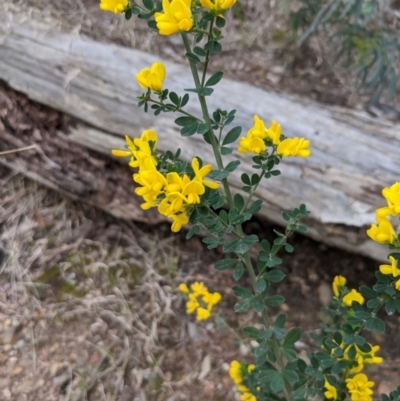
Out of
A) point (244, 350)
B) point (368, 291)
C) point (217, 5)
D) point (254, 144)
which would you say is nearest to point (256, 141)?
point (254, 144)

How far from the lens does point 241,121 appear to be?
1.79 metres

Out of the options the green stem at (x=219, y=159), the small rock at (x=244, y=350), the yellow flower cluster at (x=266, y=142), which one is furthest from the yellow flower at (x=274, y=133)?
the small rock at (x=244, y=350)

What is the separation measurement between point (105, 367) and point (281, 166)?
900 mm

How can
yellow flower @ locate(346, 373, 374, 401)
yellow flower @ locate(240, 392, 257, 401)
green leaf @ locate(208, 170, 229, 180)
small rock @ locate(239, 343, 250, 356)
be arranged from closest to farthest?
green leaf @ locate(208, 170, 229, 180) < yellow flower @ locate(346, 373, 374, 401) < yellow flower @ locate(240, 392, 257, 401) < small rock @ locate(239, 343, 250, 356)

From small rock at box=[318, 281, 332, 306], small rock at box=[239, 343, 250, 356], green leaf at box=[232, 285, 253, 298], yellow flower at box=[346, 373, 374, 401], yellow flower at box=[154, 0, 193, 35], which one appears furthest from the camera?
small rock at box=[318, 281, 332, 306]

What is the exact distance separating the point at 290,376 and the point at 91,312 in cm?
91

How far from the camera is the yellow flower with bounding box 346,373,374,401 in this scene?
42.7 inches

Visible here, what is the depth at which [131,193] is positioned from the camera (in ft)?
6.28

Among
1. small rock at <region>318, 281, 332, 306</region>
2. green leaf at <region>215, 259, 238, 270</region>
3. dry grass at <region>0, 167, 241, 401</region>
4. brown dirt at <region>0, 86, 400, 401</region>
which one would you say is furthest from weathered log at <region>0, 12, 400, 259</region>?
green leaf at <region>215, 259, 238, 270</region>

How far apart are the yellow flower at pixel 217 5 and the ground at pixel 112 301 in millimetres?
1099

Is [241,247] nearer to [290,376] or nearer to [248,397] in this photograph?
[290,376]

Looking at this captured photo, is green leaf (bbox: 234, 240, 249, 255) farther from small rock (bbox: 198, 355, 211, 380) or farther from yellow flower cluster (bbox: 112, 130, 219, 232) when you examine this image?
small rock (bbox: 198, 355, 211, 380)

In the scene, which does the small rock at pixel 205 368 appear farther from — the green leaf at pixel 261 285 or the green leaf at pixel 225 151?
the green leaf at pixel 225 151

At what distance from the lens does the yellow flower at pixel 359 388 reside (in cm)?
108
